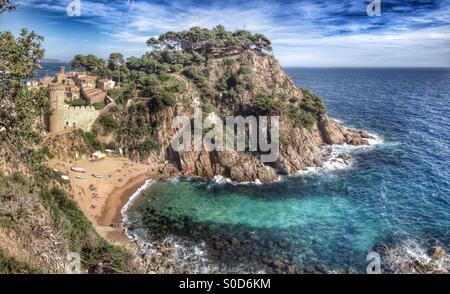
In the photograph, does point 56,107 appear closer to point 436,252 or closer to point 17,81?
point 17,81

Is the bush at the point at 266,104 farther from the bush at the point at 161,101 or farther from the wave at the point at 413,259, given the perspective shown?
the wave at the point at 413,259

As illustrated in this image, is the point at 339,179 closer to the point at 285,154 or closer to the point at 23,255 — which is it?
the point at 285,154

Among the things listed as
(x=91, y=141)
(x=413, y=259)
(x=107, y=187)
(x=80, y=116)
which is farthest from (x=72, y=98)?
(x=413, y=259)

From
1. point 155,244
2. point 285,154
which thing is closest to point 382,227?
point 285,154

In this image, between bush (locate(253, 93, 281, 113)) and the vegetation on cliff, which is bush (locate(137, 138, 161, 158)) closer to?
bush (locate(253, 93, 281, 113))

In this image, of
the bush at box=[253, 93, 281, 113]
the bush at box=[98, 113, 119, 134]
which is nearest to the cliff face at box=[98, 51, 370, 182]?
the bush at box=[253, 93, 281, 113]

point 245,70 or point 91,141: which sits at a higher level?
point 245,70
